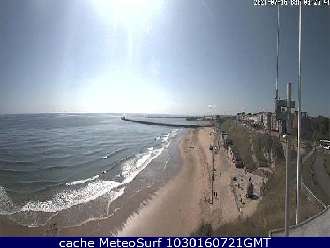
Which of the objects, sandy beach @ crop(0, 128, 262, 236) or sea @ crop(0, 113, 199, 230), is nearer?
sandy beach @ crop(0, 128, 262, 236)

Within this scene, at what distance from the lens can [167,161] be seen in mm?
33219

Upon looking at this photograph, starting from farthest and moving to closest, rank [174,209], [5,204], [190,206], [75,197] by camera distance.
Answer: [75,197] < [5,204] < [190,206] < [174,209]

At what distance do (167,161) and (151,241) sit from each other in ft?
92.9

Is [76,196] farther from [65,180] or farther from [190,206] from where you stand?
[190,206]

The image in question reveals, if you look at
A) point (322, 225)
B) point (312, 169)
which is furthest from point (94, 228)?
point (312, 169)

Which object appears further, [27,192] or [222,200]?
[27,192]

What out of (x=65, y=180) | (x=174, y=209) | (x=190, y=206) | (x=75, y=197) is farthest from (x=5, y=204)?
(x=190, y=206)

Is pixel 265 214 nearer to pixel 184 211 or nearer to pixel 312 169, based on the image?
pixel 184 211

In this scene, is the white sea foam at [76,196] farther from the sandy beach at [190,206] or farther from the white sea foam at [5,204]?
the sandy beach at [190,206]

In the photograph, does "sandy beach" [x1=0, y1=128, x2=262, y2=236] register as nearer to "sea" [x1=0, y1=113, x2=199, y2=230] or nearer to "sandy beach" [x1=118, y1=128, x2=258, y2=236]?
"sandy beach" [x1=118, y1=128, x2=258, y2=236]

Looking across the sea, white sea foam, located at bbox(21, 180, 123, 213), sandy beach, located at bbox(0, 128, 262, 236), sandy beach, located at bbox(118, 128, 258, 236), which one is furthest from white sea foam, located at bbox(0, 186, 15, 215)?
sandy beach, located at bbox(118, 128, 258, 236)

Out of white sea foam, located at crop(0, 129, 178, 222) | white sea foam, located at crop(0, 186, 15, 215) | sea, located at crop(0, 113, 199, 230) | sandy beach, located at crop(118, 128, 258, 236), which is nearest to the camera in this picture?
sandy beach, located at crop(118, 128, 258, 236)

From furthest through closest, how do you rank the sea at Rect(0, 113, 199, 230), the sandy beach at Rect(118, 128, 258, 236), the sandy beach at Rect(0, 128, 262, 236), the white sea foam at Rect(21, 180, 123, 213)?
the white sea foam at Rect(21, 180, 123, 213) < the sea at Rect(0, 113, 199, 230) < the sandy beach at Rect(118, 128, 258, 236) < the sandy beach at Rect(0, 128, 262, 236)

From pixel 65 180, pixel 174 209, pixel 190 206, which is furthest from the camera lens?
pixel 65 180
